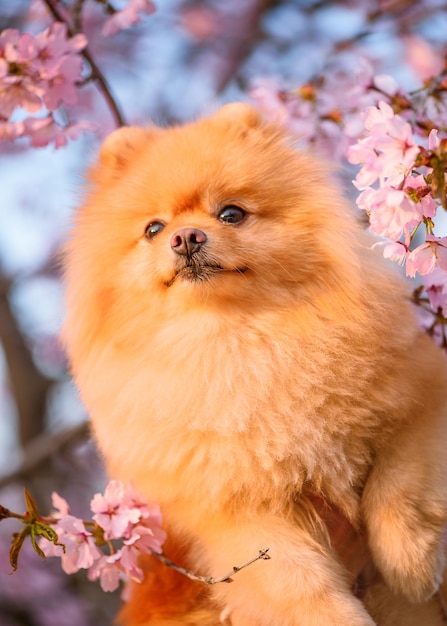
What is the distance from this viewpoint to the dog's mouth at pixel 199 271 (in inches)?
83.1

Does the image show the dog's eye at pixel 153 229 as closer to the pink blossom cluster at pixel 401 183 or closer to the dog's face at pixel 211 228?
the dog's face at pixel 211 228

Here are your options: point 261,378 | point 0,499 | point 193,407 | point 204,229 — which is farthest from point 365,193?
point 0,499

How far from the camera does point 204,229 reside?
2.13 meters

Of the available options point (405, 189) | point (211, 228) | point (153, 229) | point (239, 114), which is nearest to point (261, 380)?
point (211, 228)

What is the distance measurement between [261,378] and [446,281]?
25.9 inches

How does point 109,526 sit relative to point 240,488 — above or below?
below

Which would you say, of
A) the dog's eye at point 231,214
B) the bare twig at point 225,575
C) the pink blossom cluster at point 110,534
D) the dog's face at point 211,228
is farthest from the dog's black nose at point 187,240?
the bare twig at point 225,575

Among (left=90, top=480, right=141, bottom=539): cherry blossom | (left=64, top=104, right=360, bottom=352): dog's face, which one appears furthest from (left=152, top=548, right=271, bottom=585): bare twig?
(left=64, top=104, right=360, bottom=352): dog's face

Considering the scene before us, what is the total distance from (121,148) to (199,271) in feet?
2.19

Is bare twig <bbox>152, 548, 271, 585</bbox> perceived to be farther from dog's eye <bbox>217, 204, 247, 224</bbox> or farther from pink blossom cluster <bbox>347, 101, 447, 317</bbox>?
dog's eye <bbox>217, 204, 247, 224</bbox>

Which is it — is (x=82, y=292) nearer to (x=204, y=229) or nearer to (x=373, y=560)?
(x=204, y=229)

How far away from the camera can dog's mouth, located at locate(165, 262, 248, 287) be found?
211cm

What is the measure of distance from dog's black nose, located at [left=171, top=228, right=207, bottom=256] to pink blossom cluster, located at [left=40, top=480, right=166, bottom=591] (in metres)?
0.74

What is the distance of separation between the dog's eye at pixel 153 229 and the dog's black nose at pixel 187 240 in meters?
0.19
